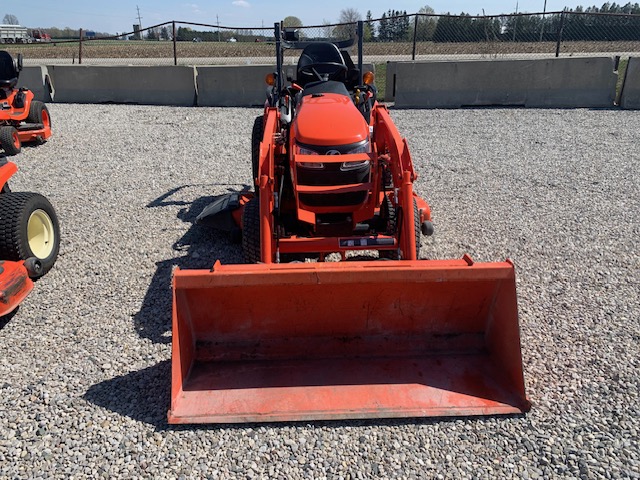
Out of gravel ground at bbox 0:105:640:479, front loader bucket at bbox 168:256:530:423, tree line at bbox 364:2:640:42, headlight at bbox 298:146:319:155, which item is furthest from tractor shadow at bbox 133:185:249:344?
tree line at bbox 364:2:640:42

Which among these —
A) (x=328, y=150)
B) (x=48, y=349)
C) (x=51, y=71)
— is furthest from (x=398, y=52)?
(x=48, y=349)

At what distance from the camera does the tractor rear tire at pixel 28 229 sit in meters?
4.11

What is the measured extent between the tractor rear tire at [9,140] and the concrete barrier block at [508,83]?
777cm

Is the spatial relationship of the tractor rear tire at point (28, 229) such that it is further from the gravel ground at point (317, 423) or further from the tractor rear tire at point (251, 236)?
the tractor rear tire at point (251, 236)

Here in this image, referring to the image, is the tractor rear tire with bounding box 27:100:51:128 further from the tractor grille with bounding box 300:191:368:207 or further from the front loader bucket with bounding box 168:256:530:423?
the front loader bucket with bounding box 168:256:530:423

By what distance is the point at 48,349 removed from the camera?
3.52 meters

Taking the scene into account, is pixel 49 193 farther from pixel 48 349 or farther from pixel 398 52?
pixel 398 52

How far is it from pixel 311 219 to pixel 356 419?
1.54 metres

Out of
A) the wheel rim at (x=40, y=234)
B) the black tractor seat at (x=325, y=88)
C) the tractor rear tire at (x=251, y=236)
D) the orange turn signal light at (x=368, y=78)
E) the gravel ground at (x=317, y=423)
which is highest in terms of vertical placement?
the orange turn signal light at (x=368, y=78)

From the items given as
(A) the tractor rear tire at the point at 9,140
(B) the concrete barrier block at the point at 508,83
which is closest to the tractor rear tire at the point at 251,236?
(A) the tractor rear tire at the point at 9,140

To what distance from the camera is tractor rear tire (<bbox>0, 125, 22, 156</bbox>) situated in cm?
831

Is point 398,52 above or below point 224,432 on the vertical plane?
above

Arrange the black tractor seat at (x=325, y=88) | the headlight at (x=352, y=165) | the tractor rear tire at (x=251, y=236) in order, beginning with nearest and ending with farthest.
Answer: the headlight at (x=352, y=165) < the tractor rear tire at (x=251, y=236) < the black tractor seat at (x=325, y=88)

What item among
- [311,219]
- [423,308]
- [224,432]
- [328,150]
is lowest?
[224,432]
